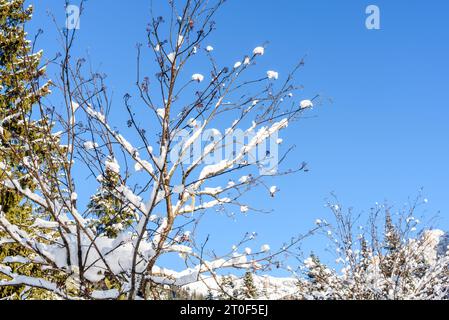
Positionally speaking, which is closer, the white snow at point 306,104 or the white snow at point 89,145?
the white snow at point 89,145

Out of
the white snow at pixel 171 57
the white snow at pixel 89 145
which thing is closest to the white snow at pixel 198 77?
the white snow at pixel 171 57

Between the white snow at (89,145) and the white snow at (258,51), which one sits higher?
the white snow at (258,51)

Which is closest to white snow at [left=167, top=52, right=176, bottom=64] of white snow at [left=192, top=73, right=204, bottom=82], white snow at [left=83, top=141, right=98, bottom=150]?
white snow at [left=192, top=73, right=204, bottom=82]

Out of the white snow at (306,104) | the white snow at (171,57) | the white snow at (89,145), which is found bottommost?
the white snow at (89,145)

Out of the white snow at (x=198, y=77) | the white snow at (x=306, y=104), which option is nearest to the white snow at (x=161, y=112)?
the white snow at (x=198, y=77)

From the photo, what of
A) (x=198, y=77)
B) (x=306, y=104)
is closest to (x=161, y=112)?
(x=198, y=77)

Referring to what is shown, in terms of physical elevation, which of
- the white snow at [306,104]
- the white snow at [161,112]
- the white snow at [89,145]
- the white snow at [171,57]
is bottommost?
the white snow at [89,145]

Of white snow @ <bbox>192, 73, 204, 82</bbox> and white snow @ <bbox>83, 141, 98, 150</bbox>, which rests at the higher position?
white snow @ <bbox>192, 73, 204, 82</bbox>

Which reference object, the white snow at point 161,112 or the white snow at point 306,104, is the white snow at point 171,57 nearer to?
the white snow at point 161,112

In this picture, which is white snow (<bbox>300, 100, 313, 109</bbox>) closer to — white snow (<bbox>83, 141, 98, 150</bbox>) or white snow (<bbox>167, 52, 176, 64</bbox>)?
white snow (<bbox>167, 52, 176, 64</bbox>)

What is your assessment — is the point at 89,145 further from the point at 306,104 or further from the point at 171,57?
the point at 306,104

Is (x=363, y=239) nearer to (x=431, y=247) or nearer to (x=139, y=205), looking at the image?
(x=431, y=247)

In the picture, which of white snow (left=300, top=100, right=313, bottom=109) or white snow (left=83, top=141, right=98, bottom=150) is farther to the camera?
white snow (left=300, top=100, right=313, bottom=109)
